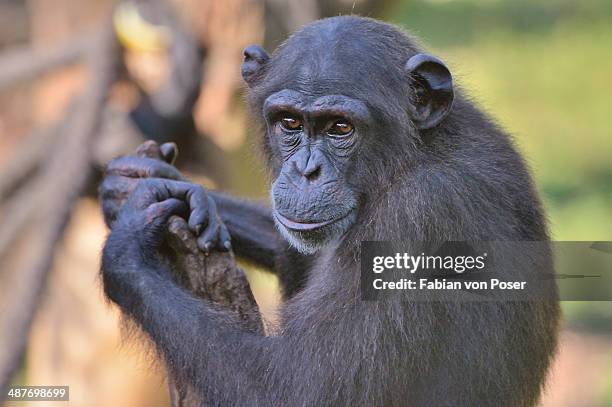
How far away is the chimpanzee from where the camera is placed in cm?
554

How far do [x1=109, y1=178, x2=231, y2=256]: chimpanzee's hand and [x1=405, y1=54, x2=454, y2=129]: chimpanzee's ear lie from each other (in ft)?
4.54

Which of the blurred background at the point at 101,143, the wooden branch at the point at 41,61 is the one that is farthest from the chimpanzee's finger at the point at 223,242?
the wooden branch at the point at 41,61

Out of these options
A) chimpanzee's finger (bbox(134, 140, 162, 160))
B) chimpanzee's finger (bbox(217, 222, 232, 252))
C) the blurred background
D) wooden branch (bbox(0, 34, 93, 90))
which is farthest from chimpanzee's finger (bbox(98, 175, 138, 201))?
wooden branch (bbox(0, 34, 93, 90))

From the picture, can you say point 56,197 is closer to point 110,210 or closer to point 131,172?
point 110,210

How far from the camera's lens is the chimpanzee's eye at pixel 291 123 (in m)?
6.04

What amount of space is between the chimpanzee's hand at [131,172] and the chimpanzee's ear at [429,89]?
178cm

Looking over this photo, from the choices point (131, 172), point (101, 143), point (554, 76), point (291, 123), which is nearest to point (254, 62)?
point (291, 123)

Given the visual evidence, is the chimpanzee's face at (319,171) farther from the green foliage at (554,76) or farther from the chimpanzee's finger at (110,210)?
the green foliage at (554,76)

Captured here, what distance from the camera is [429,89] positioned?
588 centimetres

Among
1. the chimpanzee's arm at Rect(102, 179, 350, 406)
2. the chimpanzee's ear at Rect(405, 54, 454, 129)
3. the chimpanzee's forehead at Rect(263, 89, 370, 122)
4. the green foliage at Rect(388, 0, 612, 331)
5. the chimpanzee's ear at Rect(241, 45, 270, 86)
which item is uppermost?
the green foliage at Rect(388, 0, 612, 331)

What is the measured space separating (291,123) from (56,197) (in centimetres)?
443

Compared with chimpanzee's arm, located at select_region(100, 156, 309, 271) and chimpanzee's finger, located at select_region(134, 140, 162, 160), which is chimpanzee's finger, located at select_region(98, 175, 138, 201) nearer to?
chimpanzee's arm, located at select_region(100, 156, 309, 271)

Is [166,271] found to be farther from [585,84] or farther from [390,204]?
[585,84]

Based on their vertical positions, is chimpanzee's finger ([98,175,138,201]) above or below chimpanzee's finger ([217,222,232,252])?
above
